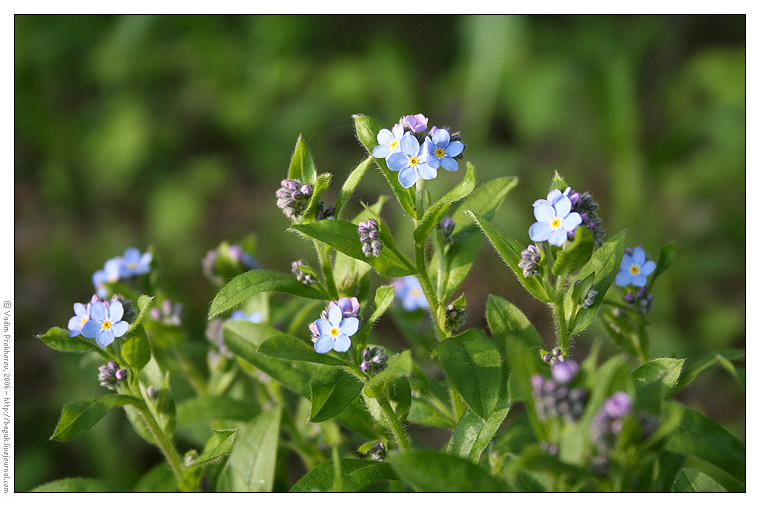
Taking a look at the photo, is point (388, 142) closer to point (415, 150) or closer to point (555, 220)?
point (415, 150)

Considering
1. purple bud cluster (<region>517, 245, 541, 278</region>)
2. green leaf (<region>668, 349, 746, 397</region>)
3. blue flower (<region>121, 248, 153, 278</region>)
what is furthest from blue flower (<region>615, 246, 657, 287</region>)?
blue flower (<region>121, 248, 153, 278</region>)

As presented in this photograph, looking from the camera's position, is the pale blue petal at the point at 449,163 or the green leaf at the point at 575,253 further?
the pale blue petal at the point at 449,163

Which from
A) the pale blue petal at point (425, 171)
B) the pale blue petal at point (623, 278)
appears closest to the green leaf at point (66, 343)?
the pale blue petal at point (425, 171)

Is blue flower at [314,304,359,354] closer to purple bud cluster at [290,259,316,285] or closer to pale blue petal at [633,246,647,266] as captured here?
purple bud cluster at [290,259,316,285]

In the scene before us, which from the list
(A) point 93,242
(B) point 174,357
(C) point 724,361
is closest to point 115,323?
(B) point 174,357

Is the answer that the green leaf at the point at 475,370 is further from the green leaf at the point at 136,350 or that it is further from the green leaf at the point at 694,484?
the green leaf at the point at 136,350

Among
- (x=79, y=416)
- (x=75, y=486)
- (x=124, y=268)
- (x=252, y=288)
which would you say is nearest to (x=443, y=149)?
(x=252, y=288)
